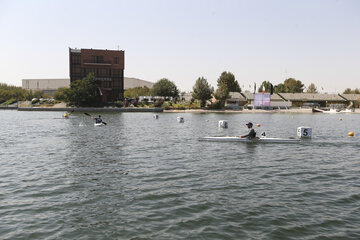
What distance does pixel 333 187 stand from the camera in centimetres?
1588

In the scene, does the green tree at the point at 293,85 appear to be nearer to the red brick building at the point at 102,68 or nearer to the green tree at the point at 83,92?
the red brick building at the point at 102,68

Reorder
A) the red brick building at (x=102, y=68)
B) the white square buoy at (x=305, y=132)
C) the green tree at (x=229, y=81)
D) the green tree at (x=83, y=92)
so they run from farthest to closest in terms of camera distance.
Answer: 1. the green tree at (x=229, y=81)
2. the red brick building at (x=102, y=68)
3. the green tree at (x=83, y=92)
4. the white square buoy at (x=305, y=132)

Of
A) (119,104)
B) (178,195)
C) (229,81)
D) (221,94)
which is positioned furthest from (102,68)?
(178,195)

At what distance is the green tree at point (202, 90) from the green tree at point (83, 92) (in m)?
42.3

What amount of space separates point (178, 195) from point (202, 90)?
376 ft

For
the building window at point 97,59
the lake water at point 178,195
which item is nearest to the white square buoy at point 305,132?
the lake water at point 178,195

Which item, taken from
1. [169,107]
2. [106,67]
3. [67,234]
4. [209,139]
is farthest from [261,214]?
[106,67]

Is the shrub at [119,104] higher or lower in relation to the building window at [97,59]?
lower

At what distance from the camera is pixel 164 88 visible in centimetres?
14238

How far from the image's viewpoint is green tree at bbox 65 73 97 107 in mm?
112000

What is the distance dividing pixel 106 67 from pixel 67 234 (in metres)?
118

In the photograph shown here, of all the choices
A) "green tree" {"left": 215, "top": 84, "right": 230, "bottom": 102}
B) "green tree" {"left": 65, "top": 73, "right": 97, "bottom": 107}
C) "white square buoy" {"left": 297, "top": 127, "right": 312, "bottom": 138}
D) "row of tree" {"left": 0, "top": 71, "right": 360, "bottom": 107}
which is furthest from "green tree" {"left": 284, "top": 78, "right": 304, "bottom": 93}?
"white square buoy" {"left": 297, "top": 127, "right": 312, "bottom": 138}

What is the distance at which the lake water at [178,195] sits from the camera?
10641 mm

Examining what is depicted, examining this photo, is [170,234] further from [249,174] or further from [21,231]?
[249,174]
